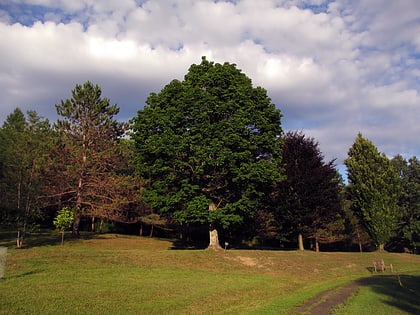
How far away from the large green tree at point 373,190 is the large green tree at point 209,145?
66.5 feet

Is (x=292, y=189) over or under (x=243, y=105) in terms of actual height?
under

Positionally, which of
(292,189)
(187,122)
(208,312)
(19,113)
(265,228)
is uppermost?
(19,113)

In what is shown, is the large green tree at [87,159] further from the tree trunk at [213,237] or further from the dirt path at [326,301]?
the dirt path at [326,301]

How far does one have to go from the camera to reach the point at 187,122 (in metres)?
28.1

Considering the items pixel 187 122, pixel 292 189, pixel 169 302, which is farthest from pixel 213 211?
pixel 169 302

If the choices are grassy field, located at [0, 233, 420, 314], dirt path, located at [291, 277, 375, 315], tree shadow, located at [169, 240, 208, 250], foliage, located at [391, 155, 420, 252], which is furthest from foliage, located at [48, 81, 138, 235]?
foliage, located at [391, 155, 420, 252]

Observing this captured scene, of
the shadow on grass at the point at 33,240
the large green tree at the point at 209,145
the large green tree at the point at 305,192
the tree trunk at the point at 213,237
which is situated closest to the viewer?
the large green tree at the point at 209,145

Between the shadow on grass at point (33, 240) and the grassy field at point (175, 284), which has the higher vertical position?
the shadow on grass at point (33, 240)

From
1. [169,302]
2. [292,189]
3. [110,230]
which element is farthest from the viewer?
[110,230]

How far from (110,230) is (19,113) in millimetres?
57380

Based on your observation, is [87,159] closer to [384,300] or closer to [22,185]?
[22,185]

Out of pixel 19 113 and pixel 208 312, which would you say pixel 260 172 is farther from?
pixel 19 113

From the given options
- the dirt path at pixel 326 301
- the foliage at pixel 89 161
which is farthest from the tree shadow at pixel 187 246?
the dirt path at pixel 326 301

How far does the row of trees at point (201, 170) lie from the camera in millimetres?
27469
